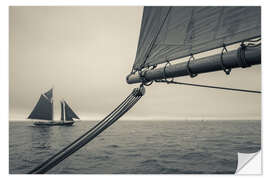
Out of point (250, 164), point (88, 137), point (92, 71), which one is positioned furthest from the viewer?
point (92, 71)

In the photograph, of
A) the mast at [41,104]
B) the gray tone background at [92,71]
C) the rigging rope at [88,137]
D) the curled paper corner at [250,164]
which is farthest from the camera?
the mast at [41,104]

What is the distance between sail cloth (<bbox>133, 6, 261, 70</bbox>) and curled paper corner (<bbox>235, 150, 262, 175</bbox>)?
1.77 metres

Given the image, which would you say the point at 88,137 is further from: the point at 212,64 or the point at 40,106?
the point at 40,106

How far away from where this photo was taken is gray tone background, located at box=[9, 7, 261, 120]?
3.08 metres

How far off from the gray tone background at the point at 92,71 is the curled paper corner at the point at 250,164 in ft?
1.46

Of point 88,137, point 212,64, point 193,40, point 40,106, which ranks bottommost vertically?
point 88,137

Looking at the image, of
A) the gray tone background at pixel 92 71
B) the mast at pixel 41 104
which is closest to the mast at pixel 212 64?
the gray tone background at pixel 92 71

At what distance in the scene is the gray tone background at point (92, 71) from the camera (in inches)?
121

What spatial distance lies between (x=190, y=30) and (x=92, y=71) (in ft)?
7.30

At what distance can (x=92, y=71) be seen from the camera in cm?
354

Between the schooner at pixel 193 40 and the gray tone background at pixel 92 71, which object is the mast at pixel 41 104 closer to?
the gray tone background at pixel 92 71

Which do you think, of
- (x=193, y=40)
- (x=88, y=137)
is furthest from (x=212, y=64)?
(x=88, y=137)

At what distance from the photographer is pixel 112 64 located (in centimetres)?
349
